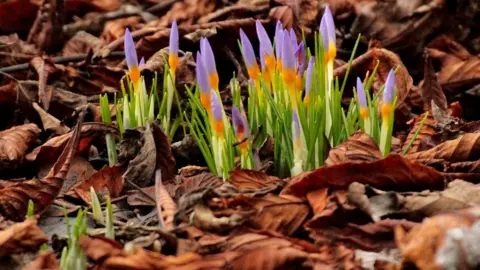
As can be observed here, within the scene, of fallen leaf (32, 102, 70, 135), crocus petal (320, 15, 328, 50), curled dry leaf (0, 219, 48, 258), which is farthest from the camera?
fallen leaf (32, 102, 70, 135)

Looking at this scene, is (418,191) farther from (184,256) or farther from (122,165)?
(122,165)

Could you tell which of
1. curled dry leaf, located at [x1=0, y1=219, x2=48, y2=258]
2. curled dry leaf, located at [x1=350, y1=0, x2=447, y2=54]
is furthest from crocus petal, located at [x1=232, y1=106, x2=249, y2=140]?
curled dry leaf, located at [x1=350, y1=0, x2=447, y2=54]

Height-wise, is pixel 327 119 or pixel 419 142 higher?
pixel 327 119

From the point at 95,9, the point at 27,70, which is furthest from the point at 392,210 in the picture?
the point at 95,9

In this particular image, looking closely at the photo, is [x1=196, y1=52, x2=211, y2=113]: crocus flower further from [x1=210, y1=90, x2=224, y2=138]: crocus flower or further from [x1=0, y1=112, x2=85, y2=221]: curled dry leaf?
[x1=0, y1=112, x2=85, y2=221]: curled dry leaf

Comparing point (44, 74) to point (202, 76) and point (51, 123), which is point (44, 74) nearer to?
point (51, 123)
